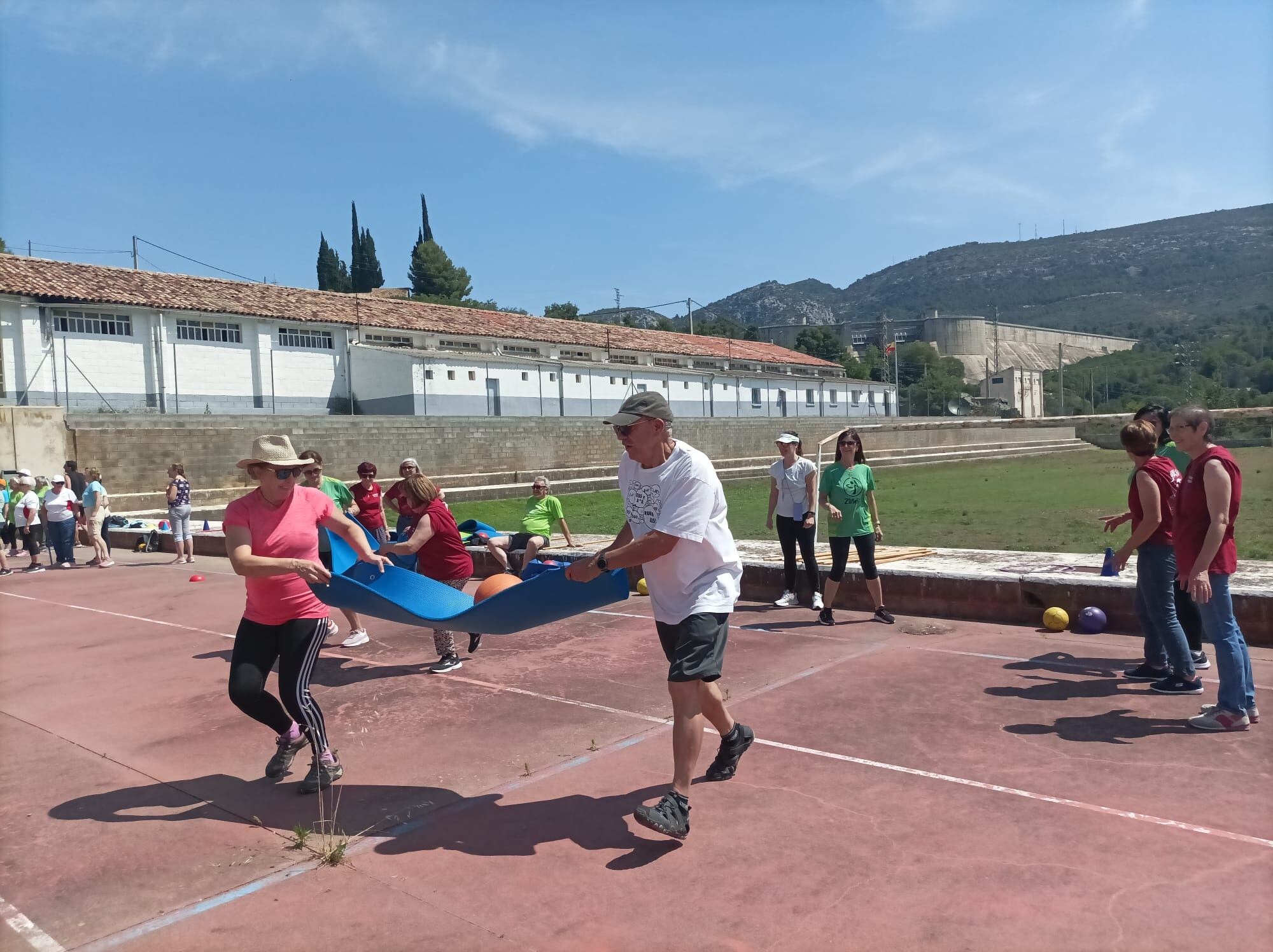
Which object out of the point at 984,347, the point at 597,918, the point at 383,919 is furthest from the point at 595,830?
the point at 984,347

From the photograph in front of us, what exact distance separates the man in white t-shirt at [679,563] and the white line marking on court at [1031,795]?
3.72 feet

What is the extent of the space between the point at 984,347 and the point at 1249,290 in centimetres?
7394

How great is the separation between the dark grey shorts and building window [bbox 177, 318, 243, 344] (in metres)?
39.0

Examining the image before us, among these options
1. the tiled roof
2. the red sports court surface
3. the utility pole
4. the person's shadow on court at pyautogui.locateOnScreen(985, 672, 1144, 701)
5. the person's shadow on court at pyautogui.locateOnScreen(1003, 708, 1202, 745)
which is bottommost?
the person's shadow on court at pyautogui.locateOnScreen(985, 672, 1144, 701)

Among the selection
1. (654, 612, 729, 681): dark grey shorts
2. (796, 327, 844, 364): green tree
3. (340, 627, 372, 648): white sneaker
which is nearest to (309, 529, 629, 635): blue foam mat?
(654, 612, 729, 681): dark grey shorts

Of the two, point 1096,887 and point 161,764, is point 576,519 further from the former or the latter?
point 1096,887

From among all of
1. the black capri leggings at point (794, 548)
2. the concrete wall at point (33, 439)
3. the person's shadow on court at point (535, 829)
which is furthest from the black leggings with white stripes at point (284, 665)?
the concrete wall at point (33, 439)

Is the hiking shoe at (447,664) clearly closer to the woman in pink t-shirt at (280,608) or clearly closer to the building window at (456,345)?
the woman in pink t-shirt at (280,608)

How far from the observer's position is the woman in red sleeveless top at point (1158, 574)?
6.18 meters

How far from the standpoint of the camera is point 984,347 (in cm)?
16138

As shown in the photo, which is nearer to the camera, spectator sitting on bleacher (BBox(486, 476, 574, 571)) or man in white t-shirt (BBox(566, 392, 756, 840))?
man in white t-shirt (BBox(566, 392, 756, 840))

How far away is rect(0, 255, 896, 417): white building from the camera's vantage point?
34.4 m

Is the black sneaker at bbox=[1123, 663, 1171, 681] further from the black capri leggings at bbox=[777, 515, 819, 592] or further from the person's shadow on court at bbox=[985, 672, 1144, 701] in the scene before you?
the black capri leggings at bbox=[777, 515, 819, 592]

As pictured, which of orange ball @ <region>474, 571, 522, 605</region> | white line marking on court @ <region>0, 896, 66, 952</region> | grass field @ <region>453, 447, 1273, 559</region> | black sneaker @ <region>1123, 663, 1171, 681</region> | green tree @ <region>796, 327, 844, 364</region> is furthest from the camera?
green tree @ <region>796, 327, 844, 364</region>
